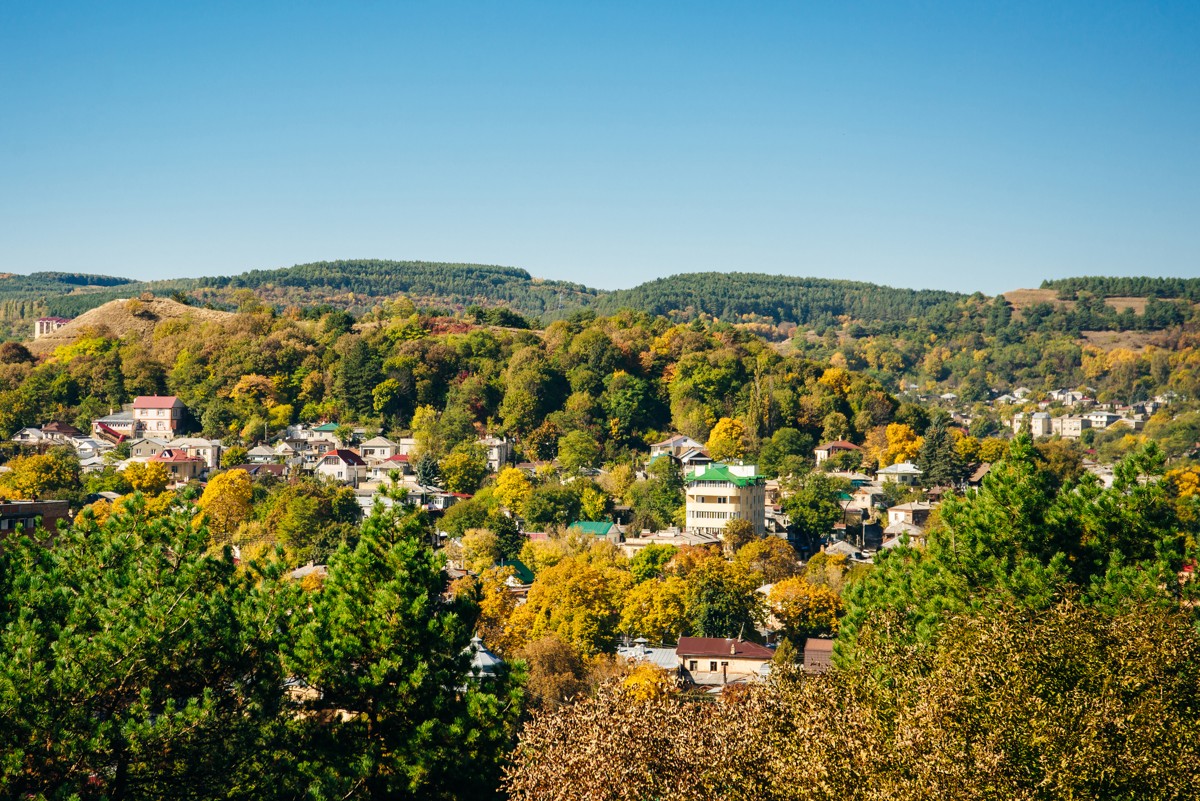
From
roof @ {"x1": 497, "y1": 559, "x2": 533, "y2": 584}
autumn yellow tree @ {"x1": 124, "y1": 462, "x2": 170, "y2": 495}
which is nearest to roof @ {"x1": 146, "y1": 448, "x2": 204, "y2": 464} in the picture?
autumn yellow tree @ {"x1": 124, "y1": 462, "x2": 170, "y2": 495}

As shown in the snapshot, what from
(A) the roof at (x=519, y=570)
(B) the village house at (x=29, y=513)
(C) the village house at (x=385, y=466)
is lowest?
(A) the roof at (x=519, y=570)

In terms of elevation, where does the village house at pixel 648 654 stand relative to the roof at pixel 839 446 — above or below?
below

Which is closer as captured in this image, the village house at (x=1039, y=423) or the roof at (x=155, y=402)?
the roof at (x=155, y=402)

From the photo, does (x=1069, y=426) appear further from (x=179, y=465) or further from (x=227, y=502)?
(x=227, y=502)

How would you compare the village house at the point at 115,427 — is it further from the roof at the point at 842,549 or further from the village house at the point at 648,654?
the village house at the point at 648,654

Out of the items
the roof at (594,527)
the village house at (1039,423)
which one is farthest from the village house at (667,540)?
the village house at (1039,423)

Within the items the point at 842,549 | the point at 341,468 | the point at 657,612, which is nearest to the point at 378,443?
the point at 341,468
